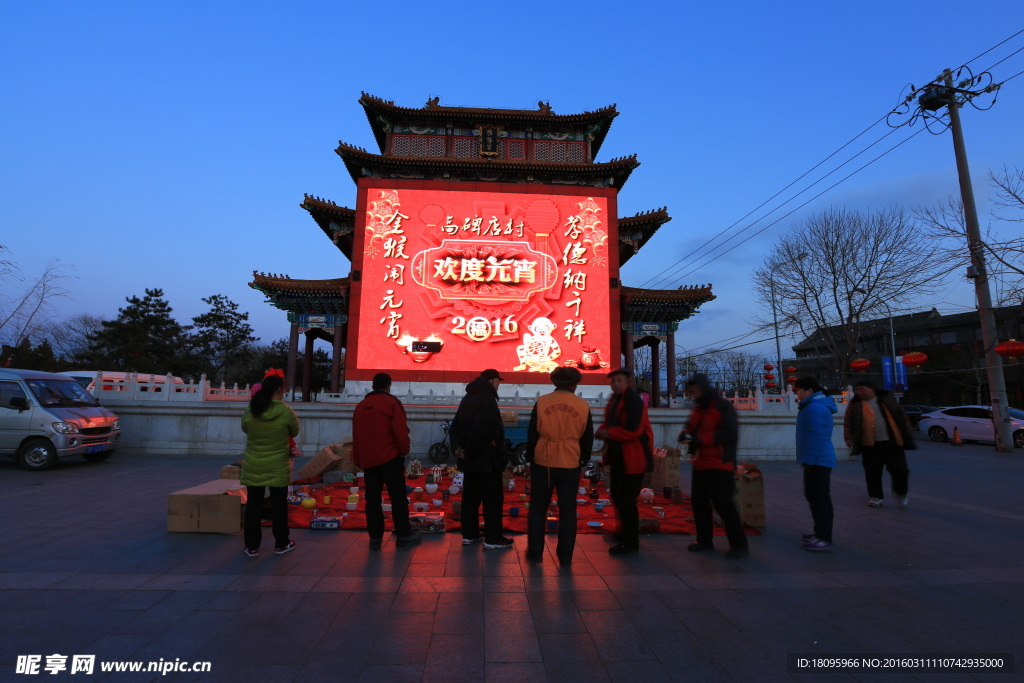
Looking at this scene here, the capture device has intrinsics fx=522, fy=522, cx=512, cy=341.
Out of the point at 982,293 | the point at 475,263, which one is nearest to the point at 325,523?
the point at 475,263

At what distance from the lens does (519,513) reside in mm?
6125

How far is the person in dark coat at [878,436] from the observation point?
21.3 feet

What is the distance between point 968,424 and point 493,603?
68.0 feet

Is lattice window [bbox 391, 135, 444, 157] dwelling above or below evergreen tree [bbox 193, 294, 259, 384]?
above

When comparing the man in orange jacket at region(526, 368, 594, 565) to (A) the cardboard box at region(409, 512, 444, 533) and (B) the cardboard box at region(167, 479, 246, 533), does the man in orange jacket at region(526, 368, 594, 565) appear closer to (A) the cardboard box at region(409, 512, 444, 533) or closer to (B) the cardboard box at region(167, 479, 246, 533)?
(A) the cardboard box at region(409, 512, 444, 533)

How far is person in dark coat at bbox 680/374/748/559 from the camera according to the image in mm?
4414

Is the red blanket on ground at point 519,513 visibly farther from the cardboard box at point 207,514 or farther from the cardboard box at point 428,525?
the cardboard box at point 207,514

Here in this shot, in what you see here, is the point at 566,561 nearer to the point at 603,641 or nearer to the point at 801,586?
the point at 603,641

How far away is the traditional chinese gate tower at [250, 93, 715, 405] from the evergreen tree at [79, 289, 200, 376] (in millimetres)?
20313

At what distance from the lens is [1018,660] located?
8.76 ft

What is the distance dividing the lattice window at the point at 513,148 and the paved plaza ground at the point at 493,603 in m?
17.5

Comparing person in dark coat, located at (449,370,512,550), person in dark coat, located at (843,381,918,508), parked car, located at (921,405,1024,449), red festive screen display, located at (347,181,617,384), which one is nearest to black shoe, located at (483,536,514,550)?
person in dark coat, located at (449,370,512,550)

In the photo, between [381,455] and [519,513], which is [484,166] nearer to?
[519,513]

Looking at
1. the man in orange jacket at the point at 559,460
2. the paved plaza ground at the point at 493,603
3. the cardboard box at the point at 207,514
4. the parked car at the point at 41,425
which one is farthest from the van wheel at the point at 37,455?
the man in orange jacket at the point at 559,460
